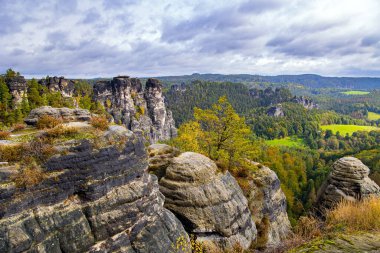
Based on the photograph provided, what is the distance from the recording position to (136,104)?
5704 inches

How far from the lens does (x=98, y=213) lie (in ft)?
46.7

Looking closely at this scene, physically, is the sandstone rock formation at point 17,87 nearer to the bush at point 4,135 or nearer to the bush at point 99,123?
the bush at point 99,123

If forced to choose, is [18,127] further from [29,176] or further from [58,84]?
[58,84]

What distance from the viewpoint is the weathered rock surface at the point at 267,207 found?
2825 cm

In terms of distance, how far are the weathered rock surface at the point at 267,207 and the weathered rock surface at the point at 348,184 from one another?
4.55 metres

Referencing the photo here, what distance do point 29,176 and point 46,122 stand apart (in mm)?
4139

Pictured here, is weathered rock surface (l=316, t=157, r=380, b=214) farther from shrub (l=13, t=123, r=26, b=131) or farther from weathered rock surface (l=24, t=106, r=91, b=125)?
shrub (l=13, t=123, r=26, b=131)

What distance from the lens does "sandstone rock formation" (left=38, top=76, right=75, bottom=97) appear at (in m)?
107

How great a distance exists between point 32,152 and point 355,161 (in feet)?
111

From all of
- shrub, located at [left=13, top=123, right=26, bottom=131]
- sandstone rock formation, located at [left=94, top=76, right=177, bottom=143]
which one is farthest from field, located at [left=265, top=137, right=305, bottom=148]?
shrub, located at [left=13, top=123, right=26, bottom=131]

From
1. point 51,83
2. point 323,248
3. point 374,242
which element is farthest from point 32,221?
point 51,83

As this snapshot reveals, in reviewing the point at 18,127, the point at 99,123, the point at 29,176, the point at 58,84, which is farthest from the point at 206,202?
the point at 58,84

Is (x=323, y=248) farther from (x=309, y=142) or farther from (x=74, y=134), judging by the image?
(x=309, y=142)

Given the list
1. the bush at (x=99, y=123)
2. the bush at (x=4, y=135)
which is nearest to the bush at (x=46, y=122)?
the bush at (x=4, y=135)
